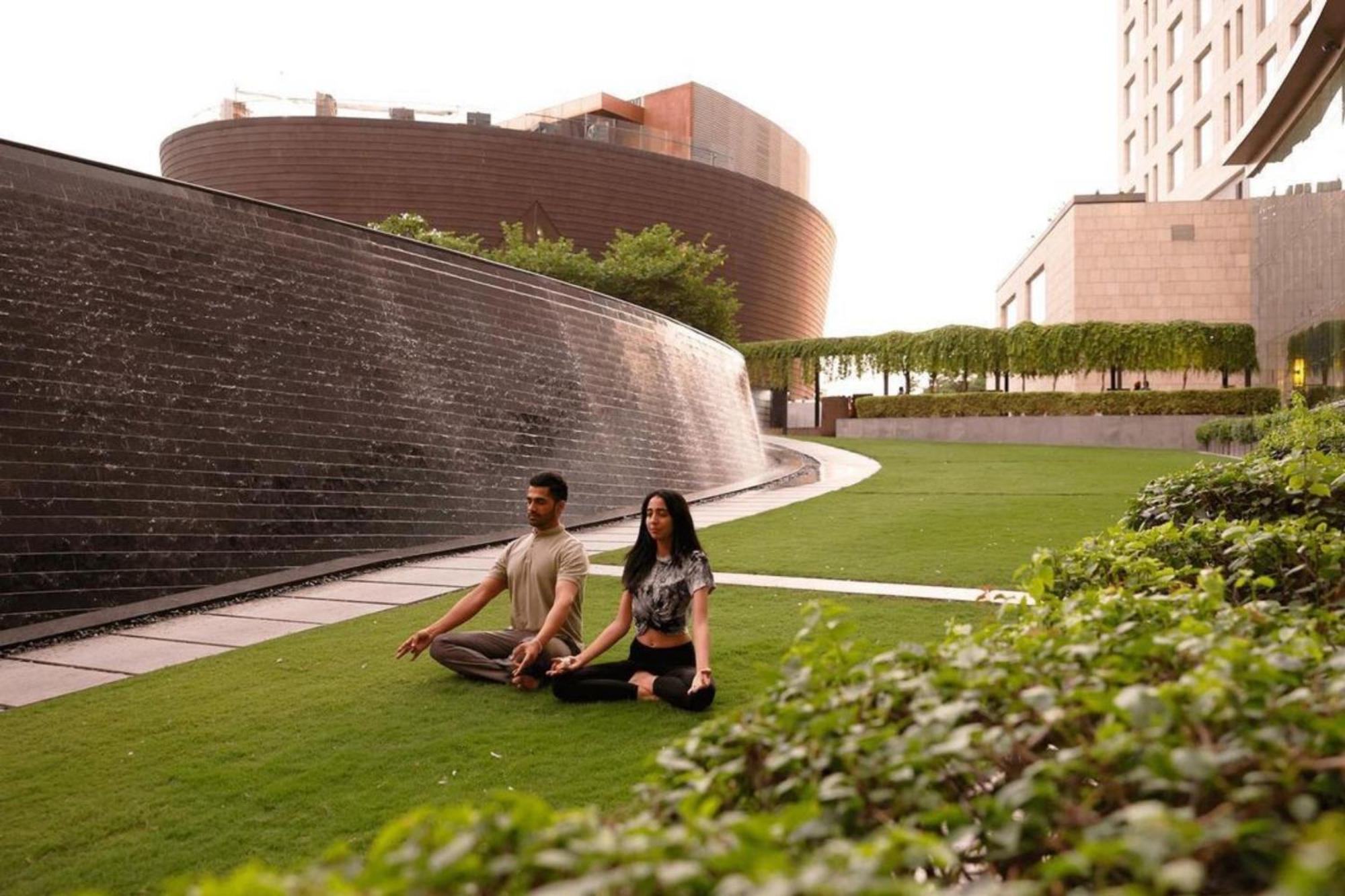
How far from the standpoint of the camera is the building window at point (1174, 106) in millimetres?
42250

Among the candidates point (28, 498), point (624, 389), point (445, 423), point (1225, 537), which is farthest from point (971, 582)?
point (624, 389)

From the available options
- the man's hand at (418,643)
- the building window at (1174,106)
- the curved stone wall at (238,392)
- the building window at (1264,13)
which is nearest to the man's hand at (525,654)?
the man's hand at (418,643)

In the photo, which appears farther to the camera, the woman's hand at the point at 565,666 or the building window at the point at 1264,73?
the building window at the point at 1264,73

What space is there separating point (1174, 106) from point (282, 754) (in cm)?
4762

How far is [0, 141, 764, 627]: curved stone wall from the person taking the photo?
853cm

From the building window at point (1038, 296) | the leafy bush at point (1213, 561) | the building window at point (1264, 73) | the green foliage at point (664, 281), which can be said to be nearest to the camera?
the leafy bush at point (1213, 561)

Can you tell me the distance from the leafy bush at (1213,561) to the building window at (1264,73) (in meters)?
34.1

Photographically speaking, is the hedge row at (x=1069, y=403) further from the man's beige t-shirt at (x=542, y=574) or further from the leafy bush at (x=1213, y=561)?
the man's beige t-shirt at (x=542, y=574)

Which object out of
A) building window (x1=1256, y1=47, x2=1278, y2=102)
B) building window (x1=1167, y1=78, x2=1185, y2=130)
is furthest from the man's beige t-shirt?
building window (x1=1167, y1=78, x2=1185, y2=130)

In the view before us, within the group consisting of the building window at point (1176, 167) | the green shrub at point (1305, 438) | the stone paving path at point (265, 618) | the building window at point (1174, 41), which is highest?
the building window at point (1174, 41)

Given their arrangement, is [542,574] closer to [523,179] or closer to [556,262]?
[556,262]

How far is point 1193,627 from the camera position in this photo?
229 cm

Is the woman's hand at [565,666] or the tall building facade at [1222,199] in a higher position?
the tall building facade at [1222,199]

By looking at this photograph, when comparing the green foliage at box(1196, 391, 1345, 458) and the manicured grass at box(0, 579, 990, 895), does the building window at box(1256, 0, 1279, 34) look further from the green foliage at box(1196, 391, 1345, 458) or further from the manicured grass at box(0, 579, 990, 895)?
the manicured grass at box(0, 579, 990, 895)
